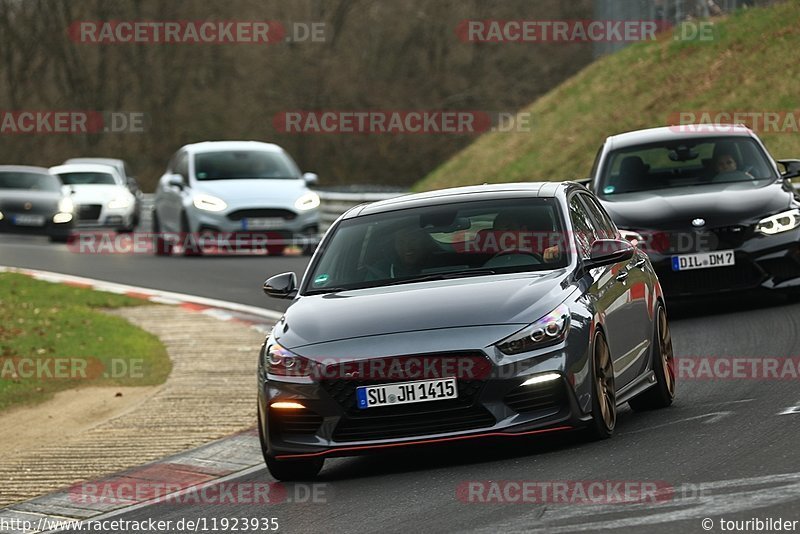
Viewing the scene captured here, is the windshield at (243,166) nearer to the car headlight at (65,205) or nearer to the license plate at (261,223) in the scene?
the license plate at (261,223)

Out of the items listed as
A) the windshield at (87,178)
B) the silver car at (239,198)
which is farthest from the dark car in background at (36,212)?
the silver car at (239,198)

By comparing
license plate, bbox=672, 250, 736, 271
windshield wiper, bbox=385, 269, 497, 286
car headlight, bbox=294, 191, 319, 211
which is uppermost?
windshield wiper, bbox=385, 269, 497, 286

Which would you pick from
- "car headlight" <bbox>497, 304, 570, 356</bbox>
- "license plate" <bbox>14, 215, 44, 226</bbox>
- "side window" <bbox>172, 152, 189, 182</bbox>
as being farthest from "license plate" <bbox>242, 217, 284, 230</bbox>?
"car headlight" <bbox>497, 304, 570, 356</bbox>

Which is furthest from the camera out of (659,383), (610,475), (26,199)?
(26,199)

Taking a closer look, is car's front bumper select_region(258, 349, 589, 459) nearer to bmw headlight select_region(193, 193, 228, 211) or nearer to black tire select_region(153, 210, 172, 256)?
bmw headlight select_region(193, 193, 228, 211)

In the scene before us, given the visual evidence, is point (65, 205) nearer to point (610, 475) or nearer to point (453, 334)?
point (453, 334)

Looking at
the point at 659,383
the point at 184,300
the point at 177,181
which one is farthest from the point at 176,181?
the point at 659,383

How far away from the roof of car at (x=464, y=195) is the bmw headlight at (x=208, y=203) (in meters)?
16.1

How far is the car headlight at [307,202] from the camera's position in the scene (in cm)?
2620

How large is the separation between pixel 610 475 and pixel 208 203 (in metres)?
19.0

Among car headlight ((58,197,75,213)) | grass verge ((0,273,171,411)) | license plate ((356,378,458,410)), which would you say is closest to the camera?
license plate ((356,378,458,410))

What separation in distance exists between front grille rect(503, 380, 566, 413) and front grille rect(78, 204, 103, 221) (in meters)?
32.0

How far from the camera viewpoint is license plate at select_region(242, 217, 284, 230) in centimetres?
2605

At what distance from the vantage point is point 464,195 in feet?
32.2
